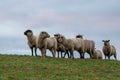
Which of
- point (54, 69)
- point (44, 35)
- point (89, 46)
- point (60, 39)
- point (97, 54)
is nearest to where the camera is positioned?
point (54, 69)

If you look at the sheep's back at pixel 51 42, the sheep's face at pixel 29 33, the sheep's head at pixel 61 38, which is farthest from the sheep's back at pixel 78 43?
Answer: the sheep's face at pixel 29 33

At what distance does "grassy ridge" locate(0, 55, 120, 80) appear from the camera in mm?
22422

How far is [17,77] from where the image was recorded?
71.1 ft

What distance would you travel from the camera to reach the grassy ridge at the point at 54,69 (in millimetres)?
22422

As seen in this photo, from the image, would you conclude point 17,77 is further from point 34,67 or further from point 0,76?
point 34,67

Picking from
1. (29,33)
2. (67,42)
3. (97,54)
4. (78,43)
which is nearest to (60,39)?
(67,42)

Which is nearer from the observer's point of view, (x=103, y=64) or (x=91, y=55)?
(x=103, y=64)

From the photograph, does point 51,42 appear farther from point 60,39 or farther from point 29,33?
point 29,33

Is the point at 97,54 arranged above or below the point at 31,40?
below

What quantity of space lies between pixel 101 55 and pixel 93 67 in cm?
1687

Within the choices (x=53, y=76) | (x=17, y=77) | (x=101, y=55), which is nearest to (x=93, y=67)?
(x=53, y=76)

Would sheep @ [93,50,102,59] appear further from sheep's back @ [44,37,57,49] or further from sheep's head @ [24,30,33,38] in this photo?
sheep's head @ [24,30,33,38]

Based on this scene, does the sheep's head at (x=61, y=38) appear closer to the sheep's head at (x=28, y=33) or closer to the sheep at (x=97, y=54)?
the sheep's head at (x=28, y=33)

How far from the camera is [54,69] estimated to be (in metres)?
25.5
